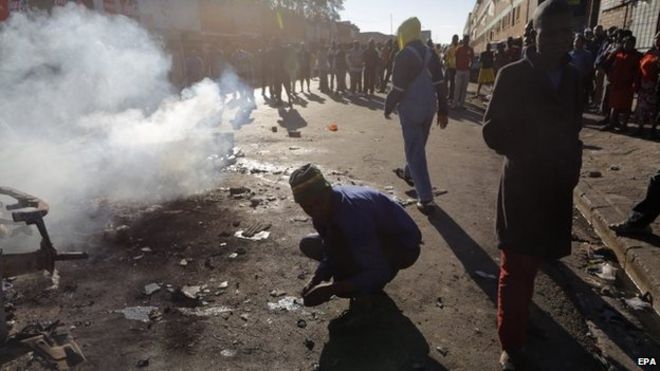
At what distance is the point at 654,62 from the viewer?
790 centimetres

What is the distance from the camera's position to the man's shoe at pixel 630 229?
13.2 feet

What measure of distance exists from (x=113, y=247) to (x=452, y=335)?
3151 millimetres

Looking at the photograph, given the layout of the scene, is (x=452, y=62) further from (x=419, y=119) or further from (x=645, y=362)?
(x=645, y=362)

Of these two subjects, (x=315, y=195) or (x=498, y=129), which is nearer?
(x=498, y=129)

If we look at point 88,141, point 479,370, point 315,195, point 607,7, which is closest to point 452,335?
point 479,370

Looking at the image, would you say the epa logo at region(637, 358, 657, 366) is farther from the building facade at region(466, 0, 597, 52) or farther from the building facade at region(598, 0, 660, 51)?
the building facade at region(466, 0, 597, 52)

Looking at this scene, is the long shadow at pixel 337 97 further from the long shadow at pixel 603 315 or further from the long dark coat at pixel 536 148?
the long dark coat at pixel 536 148

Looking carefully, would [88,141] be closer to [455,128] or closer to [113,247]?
[113,247]

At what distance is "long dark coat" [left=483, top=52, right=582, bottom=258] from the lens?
229 cm

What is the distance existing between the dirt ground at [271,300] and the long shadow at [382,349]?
0.01m

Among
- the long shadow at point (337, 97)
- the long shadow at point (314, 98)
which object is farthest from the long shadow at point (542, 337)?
the long shadow at point (314, 98)

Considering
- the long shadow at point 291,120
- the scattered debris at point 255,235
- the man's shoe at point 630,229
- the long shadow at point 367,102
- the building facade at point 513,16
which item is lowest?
the scattered debris at point 255,235

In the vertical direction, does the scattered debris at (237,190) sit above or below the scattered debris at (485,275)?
above

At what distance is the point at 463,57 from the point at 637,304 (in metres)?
10.2
